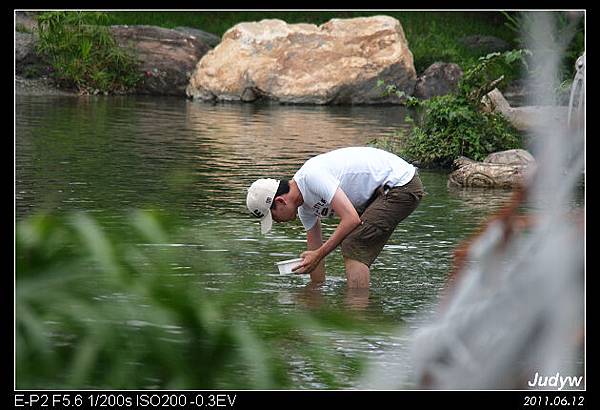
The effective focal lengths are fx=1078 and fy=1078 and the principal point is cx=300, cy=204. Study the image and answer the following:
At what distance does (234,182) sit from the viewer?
12.2 m

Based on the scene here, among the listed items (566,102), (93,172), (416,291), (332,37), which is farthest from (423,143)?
(566,102)

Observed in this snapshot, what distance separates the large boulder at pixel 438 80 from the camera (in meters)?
23.8

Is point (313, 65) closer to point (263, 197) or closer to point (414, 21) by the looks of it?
point (414, 21)

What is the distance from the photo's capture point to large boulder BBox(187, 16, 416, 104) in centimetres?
2325

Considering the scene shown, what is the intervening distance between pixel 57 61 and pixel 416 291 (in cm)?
1862

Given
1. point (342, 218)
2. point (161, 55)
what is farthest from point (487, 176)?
point (161, 55)

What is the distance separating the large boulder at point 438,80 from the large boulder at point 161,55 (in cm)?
540

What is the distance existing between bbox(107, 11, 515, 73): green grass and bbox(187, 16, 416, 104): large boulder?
11.4ft

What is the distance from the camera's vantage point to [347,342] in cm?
229

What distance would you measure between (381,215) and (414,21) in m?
24.7

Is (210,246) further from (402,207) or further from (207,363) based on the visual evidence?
(402,207)

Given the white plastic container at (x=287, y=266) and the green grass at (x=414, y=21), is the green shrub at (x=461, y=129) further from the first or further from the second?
the green grass at (x=414, y=21)

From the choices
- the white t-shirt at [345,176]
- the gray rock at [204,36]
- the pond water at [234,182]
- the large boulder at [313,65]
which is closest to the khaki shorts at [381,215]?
the white t-shirt at [345,176]

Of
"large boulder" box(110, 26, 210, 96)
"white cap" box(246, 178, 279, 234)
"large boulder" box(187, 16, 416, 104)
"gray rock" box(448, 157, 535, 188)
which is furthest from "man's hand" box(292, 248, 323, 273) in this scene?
"large boulder" box(110, 26, 210, 96)
